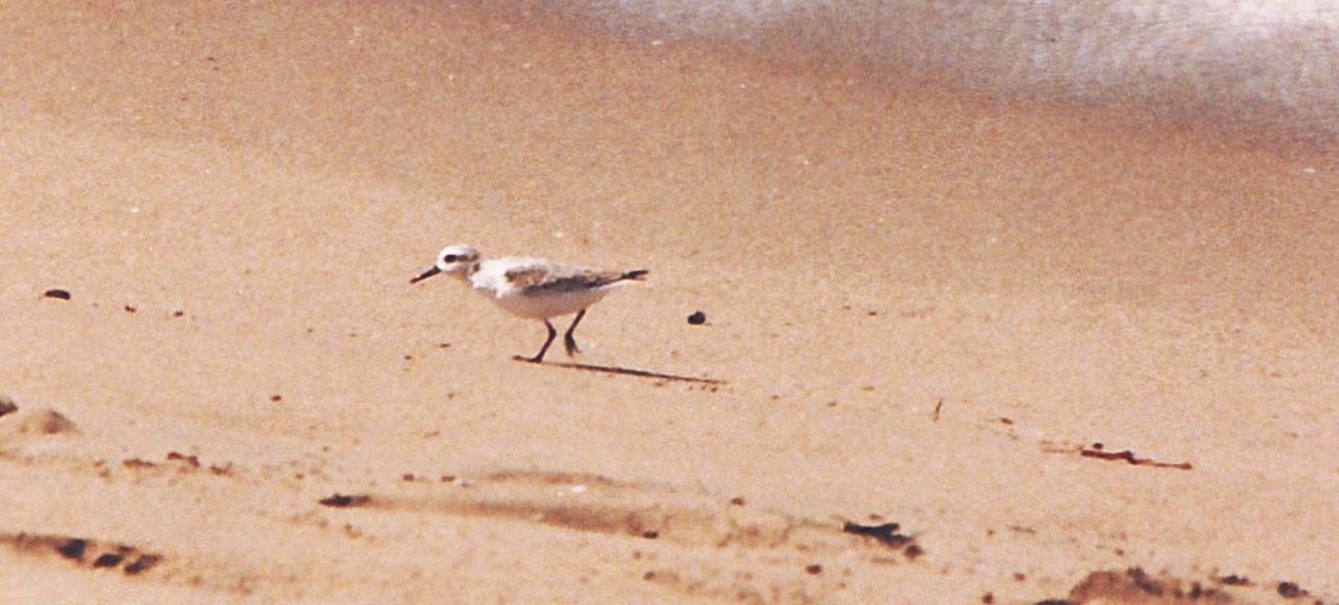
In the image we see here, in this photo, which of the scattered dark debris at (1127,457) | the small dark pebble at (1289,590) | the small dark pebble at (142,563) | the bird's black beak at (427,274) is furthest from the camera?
the bird's black beak at (427,274)

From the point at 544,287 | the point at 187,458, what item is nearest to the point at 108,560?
the point at 187,458

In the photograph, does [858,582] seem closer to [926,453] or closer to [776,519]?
[776,519]

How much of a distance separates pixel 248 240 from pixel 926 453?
129 inches

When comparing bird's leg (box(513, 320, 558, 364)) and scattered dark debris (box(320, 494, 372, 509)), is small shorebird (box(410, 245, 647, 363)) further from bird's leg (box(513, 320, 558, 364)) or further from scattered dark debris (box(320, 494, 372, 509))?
scattered dark debris (box(320, 494, 372, 509))

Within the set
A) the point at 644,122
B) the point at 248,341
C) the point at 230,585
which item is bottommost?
the point at 230,585

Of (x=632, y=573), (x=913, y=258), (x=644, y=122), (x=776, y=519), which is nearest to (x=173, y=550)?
(x=632, y=573)

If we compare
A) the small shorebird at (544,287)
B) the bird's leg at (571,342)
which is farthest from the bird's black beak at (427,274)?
the bird's leg at (571,342)

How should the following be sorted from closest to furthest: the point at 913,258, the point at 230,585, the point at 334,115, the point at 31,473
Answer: the point at 230,585
the point at 31,473
the point at 913,258
the point at 334,115

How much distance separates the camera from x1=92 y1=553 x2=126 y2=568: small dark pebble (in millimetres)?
4934

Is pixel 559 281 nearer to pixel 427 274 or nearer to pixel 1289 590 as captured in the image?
pixel 427 274

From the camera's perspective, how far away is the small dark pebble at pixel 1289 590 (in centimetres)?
564

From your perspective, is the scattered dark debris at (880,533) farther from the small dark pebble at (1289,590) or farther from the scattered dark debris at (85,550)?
the scattered dark debris at (85,550)

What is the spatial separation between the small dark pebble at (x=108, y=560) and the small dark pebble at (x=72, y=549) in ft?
0.12

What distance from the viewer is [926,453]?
650cm
